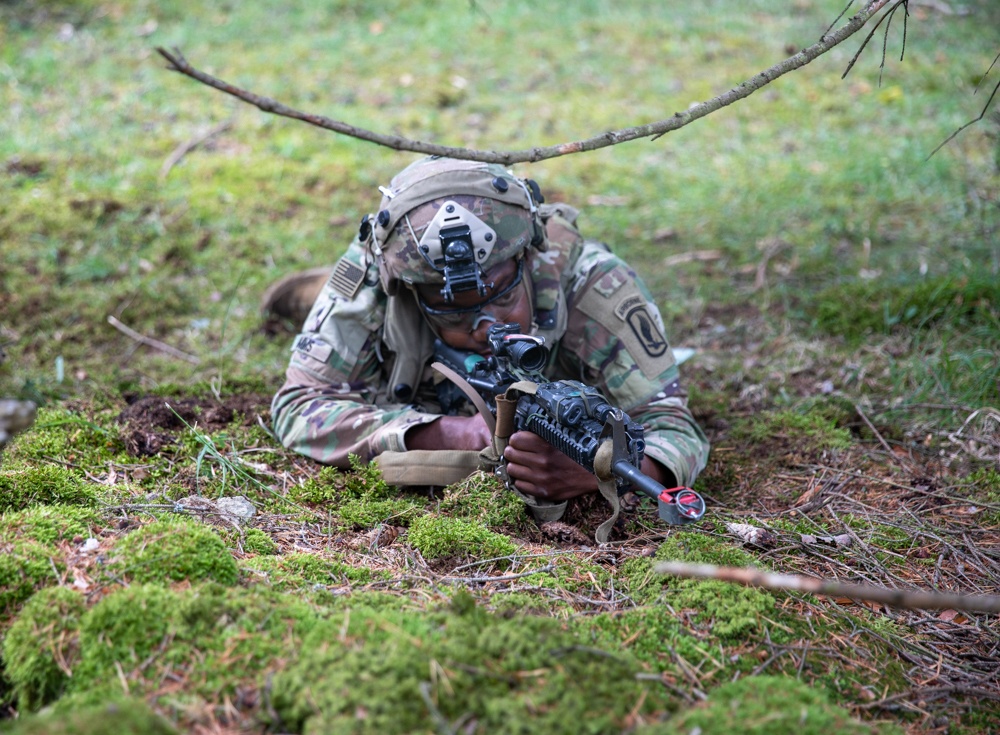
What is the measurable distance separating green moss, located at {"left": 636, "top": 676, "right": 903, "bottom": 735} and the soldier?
1.24m

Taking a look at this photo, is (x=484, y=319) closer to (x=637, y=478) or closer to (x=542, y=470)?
(x=542, y=470)

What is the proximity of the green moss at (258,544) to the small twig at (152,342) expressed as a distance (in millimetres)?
2330

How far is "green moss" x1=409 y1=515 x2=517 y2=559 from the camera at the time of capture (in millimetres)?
2770

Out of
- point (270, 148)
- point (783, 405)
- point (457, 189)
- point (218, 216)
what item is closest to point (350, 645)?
point (457, 189)

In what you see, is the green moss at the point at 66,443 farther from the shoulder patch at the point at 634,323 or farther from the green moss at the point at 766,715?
the green moss at the point at 766,715

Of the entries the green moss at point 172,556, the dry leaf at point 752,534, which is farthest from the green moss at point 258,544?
the dry leaf at point 752,534

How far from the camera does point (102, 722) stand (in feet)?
5.66

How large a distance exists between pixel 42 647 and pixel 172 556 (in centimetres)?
37

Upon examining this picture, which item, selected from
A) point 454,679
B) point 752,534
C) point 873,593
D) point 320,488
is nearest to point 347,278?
point 320,488

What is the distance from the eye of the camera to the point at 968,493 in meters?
3.43

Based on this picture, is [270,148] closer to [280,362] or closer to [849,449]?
[280,362]

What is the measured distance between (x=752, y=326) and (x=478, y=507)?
8.76ft

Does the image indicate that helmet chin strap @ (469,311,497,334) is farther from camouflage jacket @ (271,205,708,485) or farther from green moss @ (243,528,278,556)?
green moss @ (243,528,278,556)

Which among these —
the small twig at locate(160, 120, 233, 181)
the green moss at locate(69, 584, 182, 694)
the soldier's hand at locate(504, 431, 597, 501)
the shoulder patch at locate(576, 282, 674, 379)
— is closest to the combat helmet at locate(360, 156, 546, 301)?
the shoulder patch at locate(576, 282, 674, 379)
